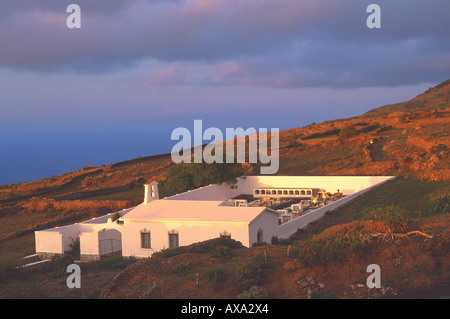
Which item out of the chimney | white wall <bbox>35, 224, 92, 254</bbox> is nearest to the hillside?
white wall <bbox>35, 224, 92, 254</bbox>

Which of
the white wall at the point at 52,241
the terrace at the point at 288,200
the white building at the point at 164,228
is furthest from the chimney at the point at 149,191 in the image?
the white wall at the point at 52,241

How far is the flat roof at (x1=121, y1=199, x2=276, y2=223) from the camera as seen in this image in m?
18.1

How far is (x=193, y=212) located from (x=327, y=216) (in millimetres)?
7405

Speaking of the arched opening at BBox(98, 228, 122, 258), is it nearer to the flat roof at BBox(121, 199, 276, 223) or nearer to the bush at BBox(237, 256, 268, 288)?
the flat roof at BBox(121, 199, 276, 223)

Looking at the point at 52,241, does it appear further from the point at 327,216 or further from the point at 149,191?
the point at 327,216

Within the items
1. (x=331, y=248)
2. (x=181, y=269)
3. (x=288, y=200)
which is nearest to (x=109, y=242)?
(x=181, y=269)

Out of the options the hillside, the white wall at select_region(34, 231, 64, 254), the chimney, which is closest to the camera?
the hillside

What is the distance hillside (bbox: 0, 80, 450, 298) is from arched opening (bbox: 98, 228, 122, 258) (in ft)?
9.24

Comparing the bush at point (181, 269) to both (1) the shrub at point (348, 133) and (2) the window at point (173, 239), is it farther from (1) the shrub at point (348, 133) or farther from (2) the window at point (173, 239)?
(1) the shrub at point (348, 133)

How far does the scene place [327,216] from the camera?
23.0 metres

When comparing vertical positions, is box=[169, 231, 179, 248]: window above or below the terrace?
below

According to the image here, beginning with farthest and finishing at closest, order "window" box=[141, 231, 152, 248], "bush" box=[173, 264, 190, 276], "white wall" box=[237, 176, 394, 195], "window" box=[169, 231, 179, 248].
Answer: "white wall" box=[237, 176, 394, 195] < "window" box=[141, 231, 152, 248] < "window" box=[169, 231, 179, 248] < "bush" box=[173, 264, 190, 276]
